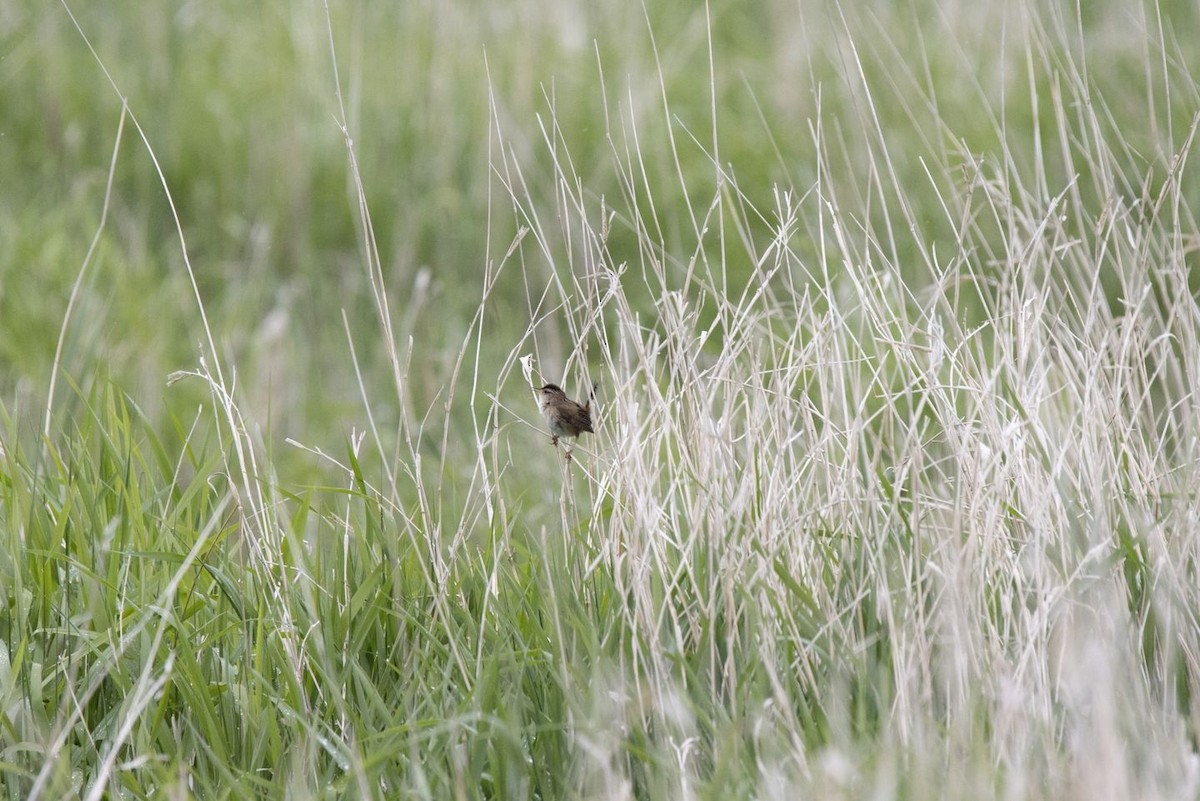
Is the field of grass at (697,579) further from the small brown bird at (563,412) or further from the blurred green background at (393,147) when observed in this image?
the blurred green background at (393,147)

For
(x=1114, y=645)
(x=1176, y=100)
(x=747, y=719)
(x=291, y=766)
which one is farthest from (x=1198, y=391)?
(x=1176, y=100)

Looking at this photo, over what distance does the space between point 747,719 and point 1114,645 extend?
51 cm

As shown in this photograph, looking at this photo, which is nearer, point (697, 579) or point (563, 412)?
point (697, 579)

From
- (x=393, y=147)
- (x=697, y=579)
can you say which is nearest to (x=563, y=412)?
(x=697, y=579)

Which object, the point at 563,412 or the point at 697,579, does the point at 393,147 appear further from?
the point at 697,579

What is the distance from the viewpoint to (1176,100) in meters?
5.23

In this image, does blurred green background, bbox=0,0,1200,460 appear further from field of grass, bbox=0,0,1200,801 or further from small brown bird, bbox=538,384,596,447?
small brown bird, bbox=538,384,596,447

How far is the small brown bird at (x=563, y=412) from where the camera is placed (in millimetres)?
2396

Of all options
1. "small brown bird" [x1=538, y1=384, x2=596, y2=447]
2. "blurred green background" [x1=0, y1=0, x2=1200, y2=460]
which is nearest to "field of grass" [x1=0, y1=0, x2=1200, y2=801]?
"small brown bird" [x1=538, y1=384, x2=596, y2=447]

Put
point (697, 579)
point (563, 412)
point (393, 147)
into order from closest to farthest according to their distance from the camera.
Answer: point (697, 579) → point (563, 412) → point (393, 147)

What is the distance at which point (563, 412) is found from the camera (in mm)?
2406

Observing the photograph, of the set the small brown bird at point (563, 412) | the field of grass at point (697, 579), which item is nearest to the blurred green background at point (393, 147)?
the field of grass at point (697, 579)

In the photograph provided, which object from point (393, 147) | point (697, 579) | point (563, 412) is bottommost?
point (697, 579)

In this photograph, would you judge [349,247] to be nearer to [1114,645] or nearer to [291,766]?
[291,766]
